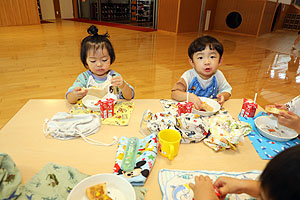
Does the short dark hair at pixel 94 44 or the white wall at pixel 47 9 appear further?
the white wall at pixel 47 9

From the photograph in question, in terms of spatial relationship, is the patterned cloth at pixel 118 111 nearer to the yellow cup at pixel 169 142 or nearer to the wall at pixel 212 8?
the yellow cup at pixel 169 142

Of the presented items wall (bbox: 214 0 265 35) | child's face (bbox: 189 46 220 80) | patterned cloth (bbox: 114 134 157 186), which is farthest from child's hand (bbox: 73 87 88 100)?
wall (bbox: 214 0 265 35)

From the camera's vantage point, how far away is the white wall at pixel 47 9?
28.4 ft

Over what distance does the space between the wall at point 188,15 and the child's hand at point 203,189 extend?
21.5 feet

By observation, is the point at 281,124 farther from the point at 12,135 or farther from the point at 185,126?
the point at 12,135

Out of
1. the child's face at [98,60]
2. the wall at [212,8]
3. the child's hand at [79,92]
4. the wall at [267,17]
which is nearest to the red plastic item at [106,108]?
the child's hand at [79,92]

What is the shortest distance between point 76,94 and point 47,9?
9.22m

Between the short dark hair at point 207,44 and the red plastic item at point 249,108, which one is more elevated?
the short dark hair at point 207,44

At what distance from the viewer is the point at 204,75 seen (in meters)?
1.60

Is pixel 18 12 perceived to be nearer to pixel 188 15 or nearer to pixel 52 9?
pixel 52 9

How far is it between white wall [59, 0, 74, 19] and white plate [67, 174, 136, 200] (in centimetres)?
1019

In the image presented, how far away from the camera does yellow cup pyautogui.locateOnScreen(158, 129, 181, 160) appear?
87 cm

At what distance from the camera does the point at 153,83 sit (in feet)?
10.3

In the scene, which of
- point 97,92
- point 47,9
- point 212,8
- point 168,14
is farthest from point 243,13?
point 47,9
